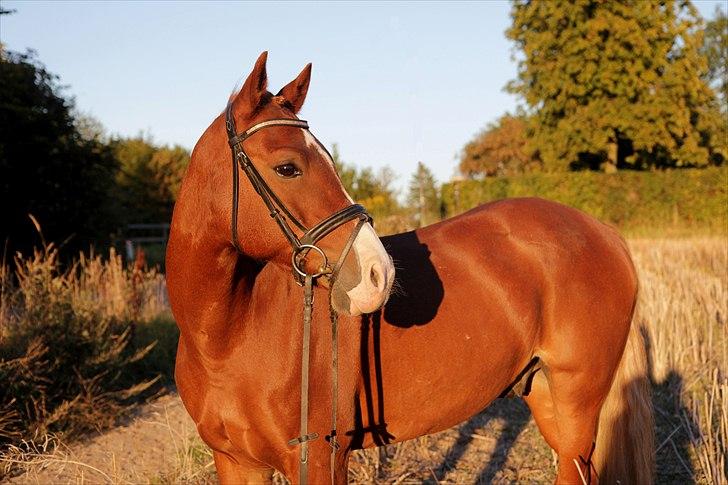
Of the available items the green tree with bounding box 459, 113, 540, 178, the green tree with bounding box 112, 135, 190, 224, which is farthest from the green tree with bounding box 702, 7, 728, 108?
the green tree with bounding box 112, 135, 190, 224

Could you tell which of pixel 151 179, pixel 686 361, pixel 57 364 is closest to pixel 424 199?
pixel 686 361

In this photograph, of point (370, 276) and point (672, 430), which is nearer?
point (370, 276)

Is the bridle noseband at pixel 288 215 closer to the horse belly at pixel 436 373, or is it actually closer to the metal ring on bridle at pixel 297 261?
the metal ring on bridle at pixel 297 261

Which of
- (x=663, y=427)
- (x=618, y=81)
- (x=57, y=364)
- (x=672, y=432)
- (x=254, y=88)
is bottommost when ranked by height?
(x=663, y=427)

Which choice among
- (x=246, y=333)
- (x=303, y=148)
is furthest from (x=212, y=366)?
(x=303, y=148)

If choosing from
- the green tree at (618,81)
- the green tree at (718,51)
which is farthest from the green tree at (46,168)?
the green tree at (718,51)

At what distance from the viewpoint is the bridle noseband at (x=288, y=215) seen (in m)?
2.07

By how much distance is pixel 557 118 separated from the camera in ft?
87.1

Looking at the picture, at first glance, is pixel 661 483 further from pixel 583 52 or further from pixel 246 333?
pixel 583 52

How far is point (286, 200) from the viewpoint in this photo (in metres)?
2.13

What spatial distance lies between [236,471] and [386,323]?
34.5 inches

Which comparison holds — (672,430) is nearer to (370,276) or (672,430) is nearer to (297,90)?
(370,276)

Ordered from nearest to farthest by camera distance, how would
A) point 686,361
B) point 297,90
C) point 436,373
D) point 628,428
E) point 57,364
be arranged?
point 297,90 → point 436,373 → point 628,428 → point 57,364 → point 686,361

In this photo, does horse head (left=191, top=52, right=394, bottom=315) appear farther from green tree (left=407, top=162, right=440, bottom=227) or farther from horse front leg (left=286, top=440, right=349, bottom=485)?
green tree (left=407, top=162, right=440, bottom=227)
